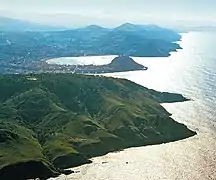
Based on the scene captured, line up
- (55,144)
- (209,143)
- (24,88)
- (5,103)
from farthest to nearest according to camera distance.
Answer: (24,88) < (5,103) < (209,143) < (55,144)

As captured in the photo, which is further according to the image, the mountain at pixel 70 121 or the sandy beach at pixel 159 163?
the mountain at pixel 70 121

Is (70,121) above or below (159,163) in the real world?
above

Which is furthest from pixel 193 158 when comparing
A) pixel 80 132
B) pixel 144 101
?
pixel 144 101

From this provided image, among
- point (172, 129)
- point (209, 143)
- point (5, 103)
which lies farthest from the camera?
point (5, 103)

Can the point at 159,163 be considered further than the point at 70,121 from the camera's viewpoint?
No

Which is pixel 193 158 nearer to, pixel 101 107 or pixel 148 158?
pixel 148 158

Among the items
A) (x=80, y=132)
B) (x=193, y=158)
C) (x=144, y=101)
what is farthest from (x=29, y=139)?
(x=144, y=101)

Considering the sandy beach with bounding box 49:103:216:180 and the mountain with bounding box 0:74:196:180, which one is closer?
the sandy beach with bounding box 49:103:216:180

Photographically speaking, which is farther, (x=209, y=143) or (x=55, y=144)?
(x=209, y=143)
